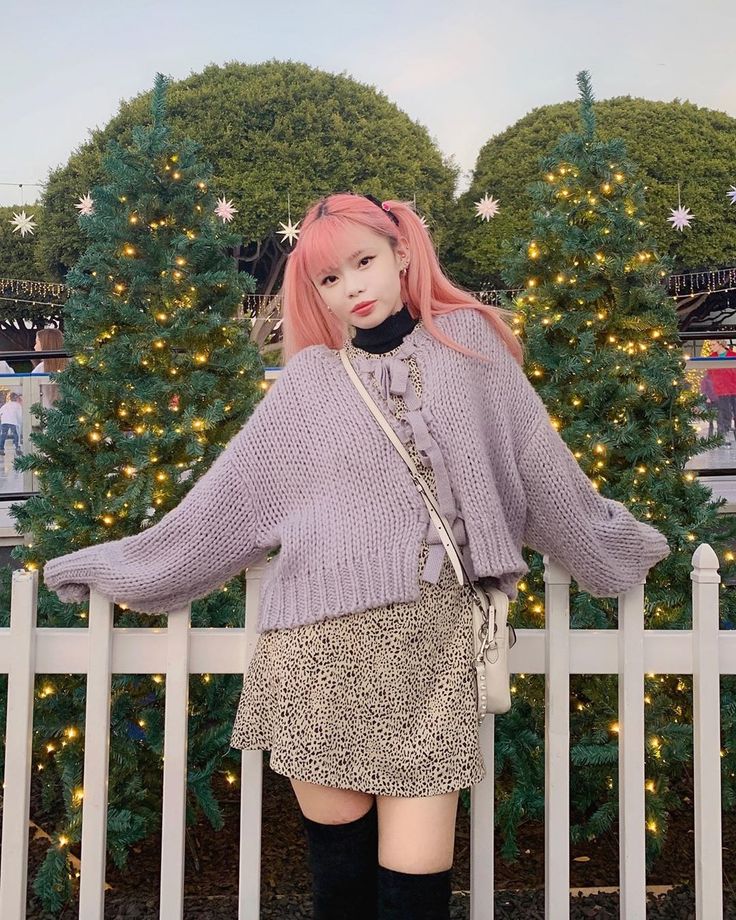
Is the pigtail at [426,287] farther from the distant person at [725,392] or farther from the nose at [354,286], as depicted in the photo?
the distant person at [725,392]

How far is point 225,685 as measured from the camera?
2814 mm

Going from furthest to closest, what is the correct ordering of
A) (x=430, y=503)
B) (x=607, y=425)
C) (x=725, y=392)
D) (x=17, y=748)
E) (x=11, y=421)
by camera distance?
1. (x=11, y=421)
2. (x=725, y=392)
3. (x=607, y=425)
4. (x=17, y=748)
5. (x=430, y=503)

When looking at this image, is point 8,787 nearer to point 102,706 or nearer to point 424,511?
point 102,706

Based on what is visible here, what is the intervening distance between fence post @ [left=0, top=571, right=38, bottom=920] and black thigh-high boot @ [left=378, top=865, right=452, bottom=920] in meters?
0.92

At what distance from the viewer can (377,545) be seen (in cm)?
172

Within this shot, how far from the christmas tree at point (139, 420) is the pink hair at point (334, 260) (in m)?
0.83

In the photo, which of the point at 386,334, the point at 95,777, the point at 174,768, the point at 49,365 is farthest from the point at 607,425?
the point at 49,365

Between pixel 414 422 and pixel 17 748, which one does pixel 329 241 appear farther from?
pixel 17 748

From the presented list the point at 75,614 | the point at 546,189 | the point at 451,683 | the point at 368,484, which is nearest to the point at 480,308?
the point at 368,484

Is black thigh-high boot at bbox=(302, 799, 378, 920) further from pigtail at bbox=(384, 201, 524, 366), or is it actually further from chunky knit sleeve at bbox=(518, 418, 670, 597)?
pigtail at bbox=(384, 201, 524, 366)

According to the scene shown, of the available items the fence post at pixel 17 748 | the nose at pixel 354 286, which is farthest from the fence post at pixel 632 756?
the fence post at pixel 17 748

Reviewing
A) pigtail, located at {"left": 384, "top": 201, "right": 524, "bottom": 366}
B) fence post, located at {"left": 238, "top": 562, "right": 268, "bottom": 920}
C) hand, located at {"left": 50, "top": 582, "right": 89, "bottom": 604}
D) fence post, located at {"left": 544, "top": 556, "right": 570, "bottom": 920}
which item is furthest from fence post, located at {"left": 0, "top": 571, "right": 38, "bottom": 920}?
fence post, located at {"left": 544, "top": 556, "right": 570, "bottom": 920}

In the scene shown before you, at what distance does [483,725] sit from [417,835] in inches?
13.8

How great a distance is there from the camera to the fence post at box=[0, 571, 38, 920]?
1.97m
